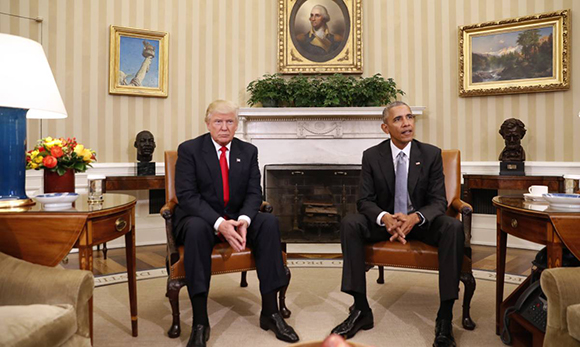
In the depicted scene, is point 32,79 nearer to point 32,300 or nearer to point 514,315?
point 32,300

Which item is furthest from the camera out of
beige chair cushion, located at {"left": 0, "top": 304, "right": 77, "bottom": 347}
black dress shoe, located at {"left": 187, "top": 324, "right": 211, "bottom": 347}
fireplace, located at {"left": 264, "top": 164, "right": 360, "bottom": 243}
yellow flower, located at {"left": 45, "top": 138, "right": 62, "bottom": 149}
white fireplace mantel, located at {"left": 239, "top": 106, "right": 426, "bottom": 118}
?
fireplace, located at {"left": 264, "top": 164, "right": 360, "bottom": 243}

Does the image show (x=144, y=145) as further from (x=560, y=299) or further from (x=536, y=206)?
(x=560, y=299)

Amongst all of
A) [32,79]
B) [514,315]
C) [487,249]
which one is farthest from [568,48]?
[32,79]

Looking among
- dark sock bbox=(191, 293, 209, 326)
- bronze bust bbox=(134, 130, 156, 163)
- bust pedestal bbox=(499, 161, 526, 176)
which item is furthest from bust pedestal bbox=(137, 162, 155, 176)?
bust pedestal bbox=(499, 161, 526, 176)

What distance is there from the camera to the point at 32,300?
1467mm

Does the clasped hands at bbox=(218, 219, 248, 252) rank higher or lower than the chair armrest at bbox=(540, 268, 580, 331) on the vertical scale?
higher

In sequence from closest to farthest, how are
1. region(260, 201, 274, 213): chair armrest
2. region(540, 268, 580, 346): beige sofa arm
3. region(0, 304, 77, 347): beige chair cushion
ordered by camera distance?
1. region(0, 304, 77, 347): beige chair cushion
2. region(540, 268, 580, 346): beige sofa arm
3. region(260, 201, 274, 213): chair armrest

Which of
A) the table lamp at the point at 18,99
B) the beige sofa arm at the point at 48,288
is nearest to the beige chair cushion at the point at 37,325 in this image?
the beige sofa arm at the point at 48,288

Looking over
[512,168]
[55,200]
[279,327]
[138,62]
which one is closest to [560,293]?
[279,327]

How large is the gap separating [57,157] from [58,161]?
4 cm

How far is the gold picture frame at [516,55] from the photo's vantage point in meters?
4.70

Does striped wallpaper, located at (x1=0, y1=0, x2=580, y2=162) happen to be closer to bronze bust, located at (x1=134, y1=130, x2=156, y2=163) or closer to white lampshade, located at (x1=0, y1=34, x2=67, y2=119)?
bronze bust, located at (x1=134, y1=130, x2=156, y2=163)

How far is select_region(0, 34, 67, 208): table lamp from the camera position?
77.5 inches

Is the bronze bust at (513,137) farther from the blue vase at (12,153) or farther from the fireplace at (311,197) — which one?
the blue vase at (12,153)
